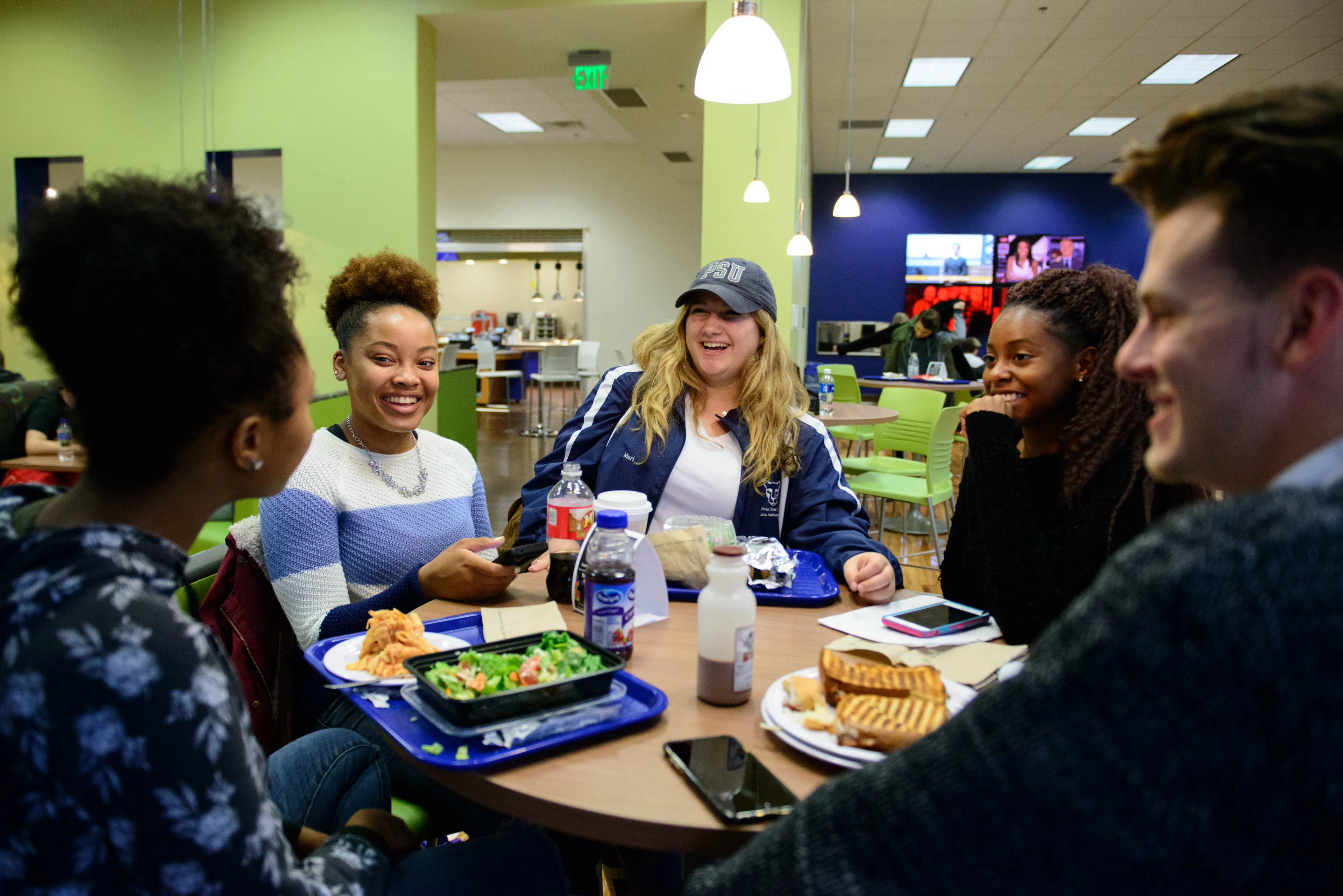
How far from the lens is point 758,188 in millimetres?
5488

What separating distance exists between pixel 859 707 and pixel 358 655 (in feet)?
2.48

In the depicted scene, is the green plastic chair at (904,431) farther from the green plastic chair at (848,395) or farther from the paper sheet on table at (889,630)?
the paper sheet on table at (889,630)

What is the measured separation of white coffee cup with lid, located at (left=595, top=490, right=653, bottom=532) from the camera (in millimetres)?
1605

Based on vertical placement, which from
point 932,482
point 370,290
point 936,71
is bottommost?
point 932,482

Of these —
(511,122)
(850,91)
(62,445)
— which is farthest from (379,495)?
(511,122)

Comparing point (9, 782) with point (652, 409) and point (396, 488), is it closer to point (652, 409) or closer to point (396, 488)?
point (396, 488)

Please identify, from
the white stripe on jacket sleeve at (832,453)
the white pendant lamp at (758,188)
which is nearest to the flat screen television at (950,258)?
the white pendant lamp at (758,188)

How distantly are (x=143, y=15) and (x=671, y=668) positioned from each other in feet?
23.3

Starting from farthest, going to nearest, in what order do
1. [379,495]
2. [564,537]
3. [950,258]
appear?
[950,258], [379,495], [564,537]

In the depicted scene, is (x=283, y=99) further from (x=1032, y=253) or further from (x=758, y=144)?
(x=1032, y=253)

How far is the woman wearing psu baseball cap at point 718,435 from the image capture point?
7.06 feet

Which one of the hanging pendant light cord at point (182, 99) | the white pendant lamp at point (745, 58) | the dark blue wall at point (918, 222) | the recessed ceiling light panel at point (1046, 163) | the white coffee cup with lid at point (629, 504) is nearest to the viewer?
the white coffee cup with lid at point (629, 504)

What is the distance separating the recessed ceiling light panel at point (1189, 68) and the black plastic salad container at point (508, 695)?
888 centimetres

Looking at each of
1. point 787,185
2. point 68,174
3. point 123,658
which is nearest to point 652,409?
point 123,658
